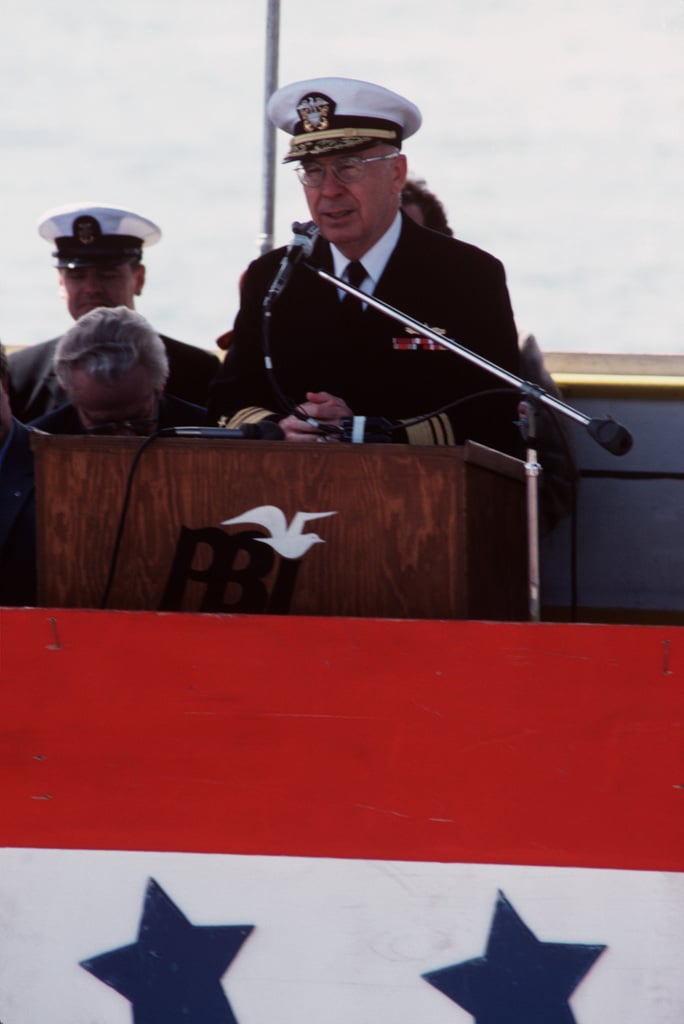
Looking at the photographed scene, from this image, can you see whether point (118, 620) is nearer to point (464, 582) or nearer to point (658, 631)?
point (464, 582)

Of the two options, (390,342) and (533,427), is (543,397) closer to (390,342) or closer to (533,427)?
(533,427)

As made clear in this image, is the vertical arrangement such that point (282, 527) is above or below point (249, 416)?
below

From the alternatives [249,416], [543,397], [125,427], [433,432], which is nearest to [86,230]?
[125,427]

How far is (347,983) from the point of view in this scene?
1871 mm

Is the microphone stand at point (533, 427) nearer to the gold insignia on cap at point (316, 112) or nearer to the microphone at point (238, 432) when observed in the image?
the microphone at point (238, 432)

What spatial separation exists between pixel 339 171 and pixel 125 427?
1.93ft

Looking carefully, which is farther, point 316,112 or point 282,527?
point 316,112

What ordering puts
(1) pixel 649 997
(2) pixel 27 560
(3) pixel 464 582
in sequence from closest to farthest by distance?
1. (1) pixel 649 997
2. (3) pixel 464 582
3. (2) pixel 27 560

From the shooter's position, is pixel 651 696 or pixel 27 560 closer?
pixel 651 696

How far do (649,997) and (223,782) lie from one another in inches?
23.1

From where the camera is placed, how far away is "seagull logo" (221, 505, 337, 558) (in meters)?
1.99

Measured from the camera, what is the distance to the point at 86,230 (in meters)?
3.86

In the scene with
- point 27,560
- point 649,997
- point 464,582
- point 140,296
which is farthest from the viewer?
point 140,296

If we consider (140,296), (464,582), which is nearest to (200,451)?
(464,582)
